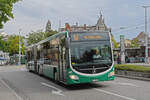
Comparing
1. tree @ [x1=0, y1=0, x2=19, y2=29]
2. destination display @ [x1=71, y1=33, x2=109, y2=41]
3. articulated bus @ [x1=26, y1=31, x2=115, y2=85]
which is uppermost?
tree @ [x1=0, y1=0, x2=19, y2=29]

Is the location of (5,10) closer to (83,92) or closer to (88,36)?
(88,36)

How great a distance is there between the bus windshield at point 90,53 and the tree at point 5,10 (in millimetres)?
4063

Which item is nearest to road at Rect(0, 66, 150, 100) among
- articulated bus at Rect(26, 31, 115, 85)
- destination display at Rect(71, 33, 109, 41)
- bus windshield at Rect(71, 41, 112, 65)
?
articulated bus at Rect(26, 31, 115, 85)

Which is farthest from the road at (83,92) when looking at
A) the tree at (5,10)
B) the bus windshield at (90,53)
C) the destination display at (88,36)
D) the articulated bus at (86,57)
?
the tree at (5,10)

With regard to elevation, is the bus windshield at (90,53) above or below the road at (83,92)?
above

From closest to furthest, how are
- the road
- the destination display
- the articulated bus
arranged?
the road
the articulated bus
the destination display

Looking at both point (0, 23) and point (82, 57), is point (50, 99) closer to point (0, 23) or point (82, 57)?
A: point (82, 57)

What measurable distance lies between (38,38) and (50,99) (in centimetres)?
7227

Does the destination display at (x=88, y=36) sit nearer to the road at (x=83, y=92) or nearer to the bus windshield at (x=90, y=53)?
the bus windshield at (x=90, y=53)

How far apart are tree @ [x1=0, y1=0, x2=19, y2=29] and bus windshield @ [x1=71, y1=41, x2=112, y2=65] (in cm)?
406

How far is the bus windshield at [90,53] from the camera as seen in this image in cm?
1155

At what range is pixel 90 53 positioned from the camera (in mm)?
11656

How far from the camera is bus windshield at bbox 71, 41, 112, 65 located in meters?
11.5

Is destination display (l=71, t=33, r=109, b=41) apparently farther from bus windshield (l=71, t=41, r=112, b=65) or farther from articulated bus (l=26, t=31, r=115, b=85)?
bus windshield (l=71, t=41, r=112, b=65)
